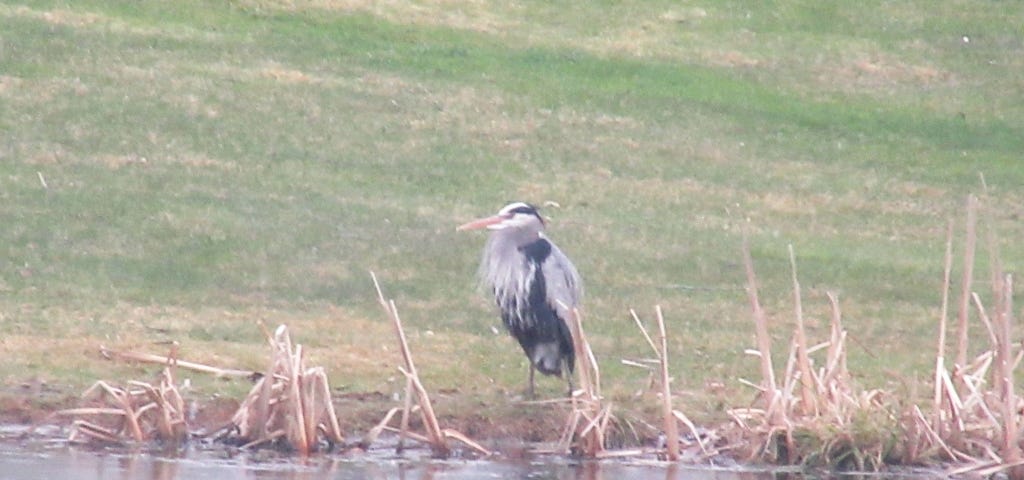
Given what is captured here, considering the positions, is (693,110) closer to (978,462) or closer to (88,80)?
(88,80)

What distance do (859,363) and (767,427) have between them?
343 centimetres

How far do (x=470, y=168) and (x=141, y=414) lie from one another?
36.6 ft

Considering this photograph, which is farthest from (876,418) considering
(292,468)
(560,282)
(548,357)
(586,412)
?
(292,468)

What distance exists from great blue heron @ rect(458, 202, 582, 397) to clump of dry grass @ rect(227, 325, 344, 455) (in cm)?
205

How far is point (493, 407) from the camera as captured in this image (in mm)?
13977

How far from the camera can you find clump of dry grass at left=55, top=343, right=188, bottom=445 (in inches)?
488

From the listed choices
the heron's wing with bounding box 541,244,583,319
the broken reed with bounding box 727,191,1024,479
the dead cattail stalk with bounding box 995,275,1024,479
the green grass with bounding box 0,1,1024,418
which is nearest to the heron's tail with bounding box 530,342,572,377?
the heron's wing with bounding box 541,244,583,319

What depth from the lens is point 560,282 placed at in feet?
47.6

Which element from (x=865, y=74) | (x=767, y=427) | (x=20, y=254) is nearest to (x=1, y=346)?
(x=20, y=254)

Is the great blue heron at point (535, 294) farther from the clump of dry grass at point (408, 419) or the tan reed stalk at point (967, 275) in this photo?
the tan reed stalk at point (967, 275)

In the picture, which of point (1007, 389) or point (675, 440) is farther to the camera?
point (675, 440)

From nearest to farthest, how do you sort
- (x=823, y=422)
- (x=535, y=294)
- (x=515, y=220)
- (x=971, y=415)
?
(x=823, y=422), (x=971, y=415), (x=535, y=294), (x=515, y=220)

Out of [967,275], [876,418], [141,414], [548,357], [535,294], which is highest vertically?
[967,275]

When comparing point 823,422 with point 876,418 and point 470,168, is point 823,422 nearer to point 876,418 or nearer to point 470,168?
point 876,418
